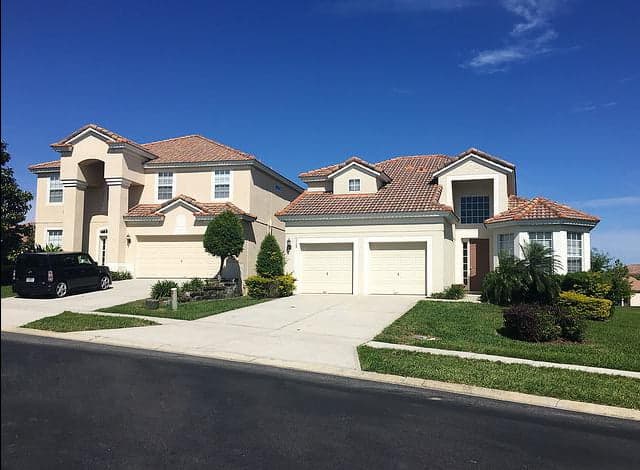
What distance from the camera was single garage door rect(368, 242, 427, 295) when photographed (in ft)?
68.2

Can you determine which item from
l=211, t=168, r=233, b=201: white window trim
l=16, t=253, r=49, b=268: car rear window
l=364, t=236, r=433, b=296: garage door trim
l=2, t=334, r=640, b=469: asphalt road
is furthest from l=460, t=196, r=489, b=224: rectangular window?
l=16, t=253, r=49, b=268: car rear window

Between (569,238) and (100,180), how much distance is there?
842 inches

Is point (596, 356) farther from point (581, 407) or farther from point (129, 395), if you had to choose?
point (129, 395)

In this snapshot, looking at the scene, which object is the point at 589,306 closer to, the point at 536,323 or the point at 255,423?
the point at 536,323

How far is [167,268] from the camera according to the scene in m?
24.6

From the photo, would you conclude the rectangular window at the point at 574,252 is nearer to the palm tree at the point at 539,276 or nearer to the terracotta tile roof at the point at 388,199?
the palm tree at the point at 539,276

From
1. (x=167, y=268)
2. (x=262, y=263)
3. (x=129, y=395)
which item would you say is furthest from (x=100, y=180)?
(x=129, y=395)

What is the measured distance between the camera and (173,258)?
972 inches

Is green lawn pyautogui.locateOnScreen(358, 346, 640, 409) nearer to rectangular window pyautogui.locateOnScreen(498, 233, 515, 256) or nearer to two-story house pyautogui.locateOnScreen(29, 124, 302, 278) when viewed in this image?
rectangular window pyautogui.locateOnScreen(498, 233, 515, 256)

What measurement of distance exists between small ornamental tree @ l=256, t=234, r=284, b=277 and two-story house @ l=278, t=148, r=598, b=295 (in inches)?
44.4

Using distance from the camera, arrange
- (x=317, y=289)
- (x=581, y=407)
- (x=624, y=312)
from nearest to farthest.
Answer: (x=581, y=407), (x=624, y=312), (x=317, y=289)

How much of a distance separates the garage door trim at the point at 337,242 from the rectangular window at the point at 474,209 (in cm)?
551

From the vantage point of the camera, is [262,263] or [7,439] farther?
[262,263]

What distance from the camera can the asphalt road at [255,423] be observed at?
194cm
